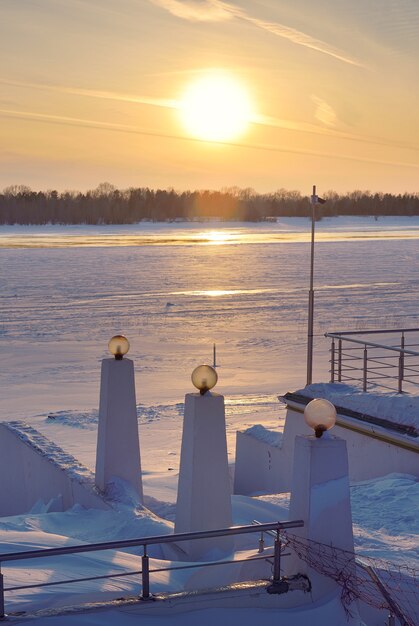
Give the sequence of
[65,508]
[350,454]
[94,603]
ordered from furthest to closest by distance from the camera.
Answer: [350,454], [65,508], [94,603]

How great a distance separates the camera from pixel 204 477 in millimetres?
8008

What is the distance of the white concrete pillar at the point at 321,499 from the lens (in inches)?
233

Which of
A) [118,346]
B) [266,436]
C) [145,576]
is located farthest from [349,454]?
[145,576]

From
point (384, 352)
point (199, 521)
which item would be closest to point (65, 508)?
point (199, 521)

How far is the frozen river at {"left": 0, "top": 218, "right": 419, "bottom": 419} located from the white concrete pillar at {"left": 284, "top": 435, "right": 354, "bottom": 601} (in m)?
12.6

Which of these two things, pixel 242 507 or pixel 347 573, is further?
pixel 242 507

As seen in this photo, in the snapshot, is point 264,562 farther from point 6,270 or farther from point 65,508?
point 6,270

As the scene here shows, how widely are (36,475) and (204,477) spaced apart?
13.1ft

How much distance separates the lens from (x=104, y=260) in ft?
199

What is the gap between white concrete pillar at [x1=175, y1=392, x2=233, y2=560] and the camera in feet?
26.2

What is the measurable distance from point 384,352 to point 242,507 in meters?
15.7

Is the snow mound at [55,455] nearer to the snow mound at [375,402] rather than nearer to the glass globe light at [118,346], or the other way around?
the glass globe light at [118,346]

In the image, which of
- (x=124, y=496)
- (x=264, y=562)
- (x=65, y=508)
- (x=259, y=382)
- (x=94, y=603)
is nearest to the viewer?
(x=94, y=603)

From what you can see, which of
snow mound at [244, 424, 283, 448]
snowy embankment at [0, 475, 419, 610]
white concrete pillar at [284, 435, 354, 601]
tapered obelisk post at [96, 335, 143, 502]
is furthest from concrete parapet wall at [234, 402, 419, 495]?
white concrete pillar at [284, 435, 354, 601]
